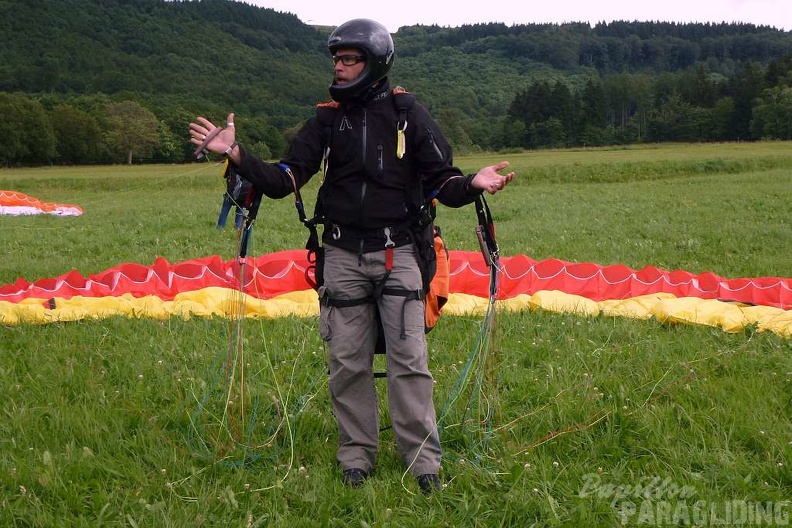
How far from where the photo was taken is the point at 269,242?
12.1m

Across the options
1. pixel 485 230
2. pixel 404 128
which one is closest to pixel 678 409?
pixel 485 230

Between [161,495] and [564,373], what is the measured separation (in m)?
2.79

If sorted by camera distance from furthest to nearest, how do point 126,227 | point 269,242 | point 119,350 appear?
point 126,227, point 269,242, point 119,350

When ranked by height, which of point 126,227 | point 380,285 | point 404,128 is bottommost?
point 126,227

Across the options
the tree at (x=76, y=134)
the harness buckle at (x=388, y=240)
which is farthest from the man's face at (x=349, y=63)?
the tree at (x=76, y=134)

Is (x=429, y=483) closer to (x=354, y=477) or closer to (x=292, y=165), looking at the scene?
(x=354, y=477)

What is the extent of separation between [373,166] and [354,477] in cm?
164

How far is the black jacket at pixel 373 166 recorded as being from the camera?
A: 3.75 metres

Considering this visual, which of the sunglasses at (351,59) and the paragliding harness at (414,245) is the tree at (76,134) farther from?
the sunglasses at (351,59)

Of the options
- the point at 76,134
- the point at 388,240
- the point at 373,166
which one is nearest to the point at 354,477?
the point at 388,240

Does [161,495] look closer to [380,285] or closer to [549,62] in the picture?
[380,285]

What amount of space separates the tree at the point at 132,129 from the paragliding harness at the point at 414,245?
29919 mm

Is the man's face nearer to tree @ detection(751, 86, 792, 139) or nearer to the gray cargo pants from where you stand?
the gray cargo pants

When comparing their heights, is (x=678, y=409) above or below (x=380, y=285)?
below
